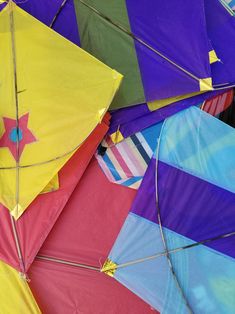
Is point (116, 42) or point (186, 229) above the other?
point (116, 42)

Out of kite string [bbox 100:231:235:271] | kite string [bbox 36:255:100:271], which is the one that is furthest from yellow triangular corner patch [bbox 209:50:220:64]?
kite string [bbox 36:255:100:271]

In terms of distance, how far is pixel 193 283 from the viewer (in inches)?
80.0

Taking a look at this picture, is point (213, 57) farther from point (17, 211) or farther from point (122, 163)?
point (17, 211)

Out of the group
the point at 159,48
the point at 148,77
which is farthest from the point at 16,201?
the point at 159,48

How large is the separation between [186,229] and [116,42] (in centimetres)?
93

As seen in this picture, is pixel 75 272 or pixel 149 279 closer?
pixel 149 279

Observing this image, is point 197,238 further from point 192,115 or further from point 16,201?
point 16,201

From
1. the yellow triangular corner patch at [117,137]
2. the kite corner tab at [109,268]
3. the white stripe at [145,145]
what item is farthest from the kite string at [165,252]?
the yellow triangular corner patch at [117,137]

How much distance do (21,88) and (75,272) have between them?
93 cm

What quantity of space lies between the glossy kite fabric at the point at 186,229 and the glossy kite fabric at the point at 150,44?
0.67 ft

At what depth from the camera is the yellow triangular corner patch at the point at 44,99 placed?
6.51 feet

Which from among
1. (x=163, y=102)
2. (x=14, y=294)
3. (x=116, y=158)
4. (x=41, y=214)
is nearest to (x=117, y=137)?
(x=116, y=158)

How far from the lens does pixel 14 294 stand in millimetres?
2150

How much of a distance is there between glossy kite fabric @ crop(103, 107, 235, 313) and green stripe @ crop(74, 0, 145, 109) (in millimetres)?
303
